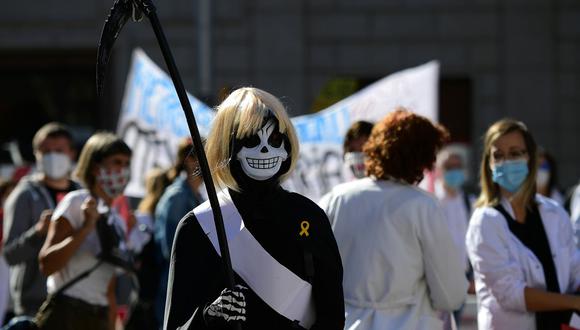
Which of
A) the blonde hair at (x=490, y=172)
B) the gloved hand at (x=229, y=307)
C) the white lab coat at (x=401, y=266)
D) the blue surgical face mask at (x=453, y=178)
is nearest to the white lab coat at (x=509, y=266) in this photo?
the blonde hair at (x=490, y=172)

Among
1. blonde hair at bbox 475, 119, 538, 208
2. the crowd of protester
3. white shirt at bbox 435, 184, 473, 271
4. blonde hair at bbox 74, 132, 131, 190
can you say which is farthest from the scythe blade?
white shirt at bbox 435, 184, 473, 271

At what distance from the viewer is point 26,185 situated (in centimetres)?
770

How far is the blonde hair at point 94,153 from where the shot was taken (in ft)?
23.1

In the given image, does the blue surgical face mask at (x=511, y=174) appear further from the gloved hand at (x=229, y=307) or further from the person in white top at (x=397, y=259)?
the gloved hand at (x=229, y=307)

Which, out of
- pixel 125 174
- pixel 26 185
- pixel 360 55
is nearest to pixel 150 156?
pixel 26 185

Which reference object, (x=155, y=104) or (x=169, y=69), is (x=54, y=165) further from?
(x=169, y=69)

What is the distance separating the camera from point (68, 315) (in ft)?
21.4

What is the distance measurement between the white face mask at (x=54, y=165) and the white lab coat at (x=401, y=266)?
108 inches

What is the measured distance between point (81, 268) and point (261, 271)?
2.60 metres

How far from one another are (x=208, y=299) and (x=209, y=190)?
35 cm

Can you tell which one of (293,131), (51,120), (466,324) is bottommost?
(466,324)

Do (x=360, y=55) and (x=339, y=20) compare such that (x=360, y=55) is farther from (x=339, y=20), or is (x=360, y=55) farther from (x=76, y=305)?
(x=76, y=305)

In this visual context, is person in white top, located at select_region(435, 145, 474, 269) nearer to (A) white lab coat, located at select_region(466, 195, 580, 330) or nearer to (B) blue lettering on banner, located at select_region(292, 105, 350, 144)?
(B) blue lettering on banner, located at select_region(292, 105, 350, 144)

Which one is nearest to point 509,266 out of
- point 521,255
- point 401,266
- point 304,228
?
point 521,255
